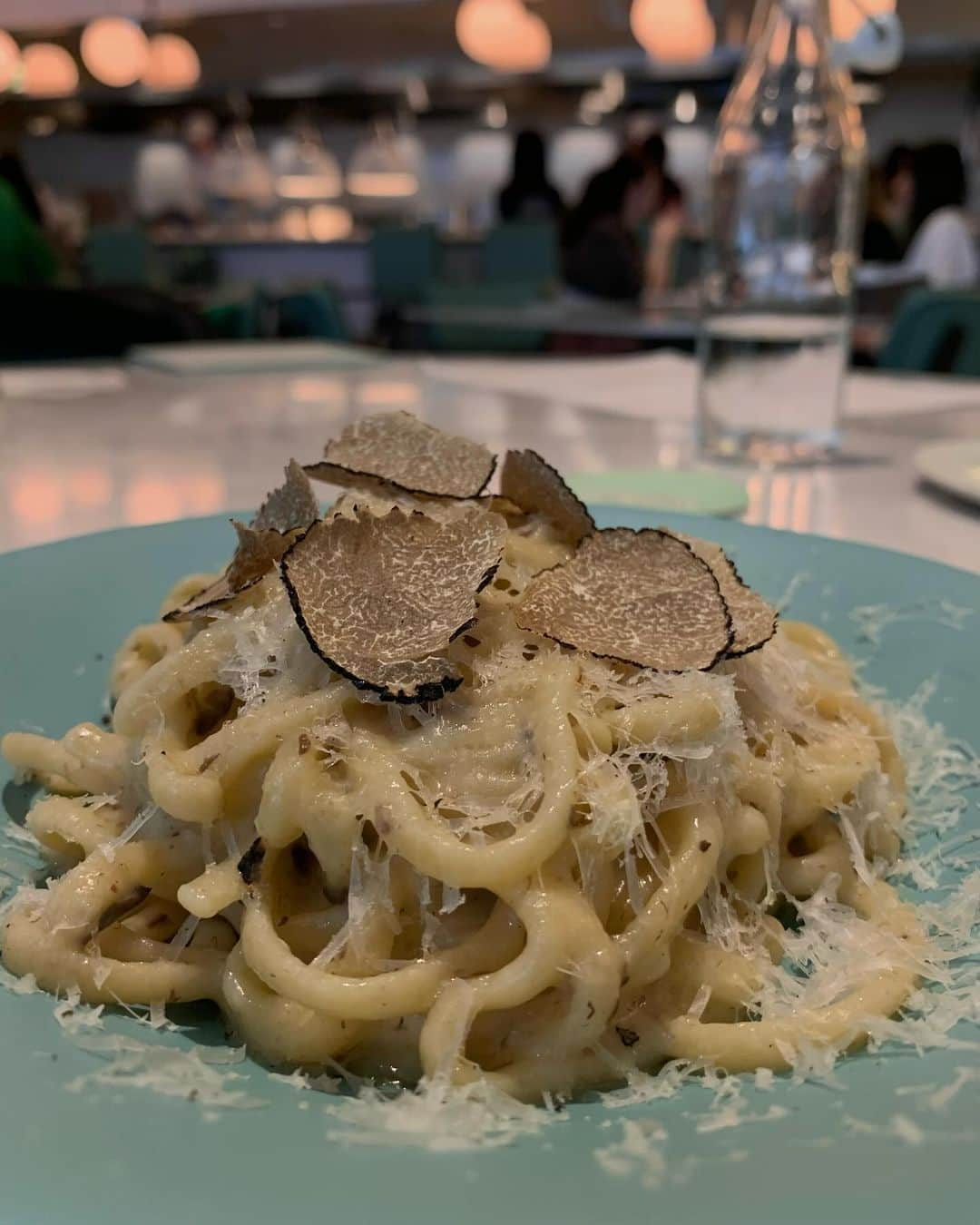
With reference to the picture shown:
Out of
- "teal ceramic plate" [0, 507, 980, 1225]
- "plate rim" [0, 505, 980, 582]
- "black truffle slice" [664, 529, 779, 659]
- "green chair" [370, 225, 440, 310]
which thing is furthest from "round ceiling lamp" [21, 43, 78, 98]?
"teal ceramic plate" [0, 507, 980, 1225]

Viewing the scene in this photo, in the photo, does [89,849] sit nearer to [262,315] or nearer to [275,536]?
[275,536]

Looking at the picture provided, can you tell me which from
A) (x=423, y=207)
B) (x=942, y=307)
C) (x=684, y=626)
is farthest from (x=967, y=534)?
(x=423, y=207)

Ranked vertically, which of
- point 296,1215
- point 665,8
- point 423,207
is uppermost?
point 665,8

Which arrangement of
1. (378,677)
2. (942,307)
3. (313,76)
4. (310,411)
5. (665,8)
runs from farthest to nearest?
(313,76) < (665,8) < (942,307) < (310,411) < (378,677)

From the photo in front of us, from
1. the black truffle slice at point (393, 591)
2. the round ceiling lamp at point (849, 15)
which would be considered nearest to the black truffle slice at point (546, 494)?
the black truffle slice at point (393, 591)

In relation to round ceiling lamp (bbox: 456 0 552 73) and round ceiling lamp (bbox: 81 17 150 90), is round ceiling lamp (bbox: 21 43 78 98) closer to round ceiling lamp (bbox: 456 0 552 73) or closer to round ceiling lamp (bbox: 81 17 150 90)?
round ceiling lamp (bbox: 81 17 150 90)

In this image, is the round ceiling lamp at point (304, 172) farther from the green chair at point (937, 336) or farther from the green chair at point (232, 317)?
the green chair at point (937, 336)

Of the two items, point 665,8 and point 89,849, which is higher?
point 665,8
